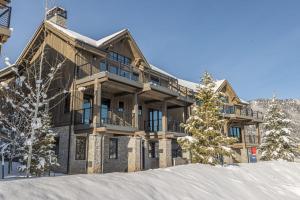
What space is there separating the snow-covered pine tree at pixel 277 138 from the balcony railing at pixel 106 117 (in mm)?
18051

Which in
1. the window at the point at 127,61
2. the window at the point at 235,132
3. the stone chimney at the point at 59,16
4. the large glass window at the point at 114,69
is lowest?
the window at the point at 235,132

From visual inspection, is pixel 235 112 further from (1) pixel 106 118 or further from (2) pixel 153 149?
(1) pixel 106 118

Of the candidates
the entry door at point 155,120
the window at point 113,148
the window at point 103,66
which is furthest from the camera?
the entry door at point 155,120

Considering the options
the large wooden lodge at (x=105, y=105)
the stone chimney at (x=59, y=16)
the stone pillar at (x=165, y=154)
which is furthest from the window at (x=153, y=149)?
the stone chimney at (x=59, y=16)

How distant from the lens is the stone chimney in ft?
89.9

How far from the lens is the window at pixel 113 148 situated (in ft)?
76.1

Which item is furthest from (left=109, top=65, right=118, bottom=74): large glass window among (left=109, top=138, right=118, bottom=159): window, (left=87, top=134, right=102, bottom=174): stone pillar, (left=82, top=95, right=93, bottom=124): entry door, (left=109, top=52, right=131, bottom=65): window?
(left=87, top=134, right=102, bottom=174): stone pillar

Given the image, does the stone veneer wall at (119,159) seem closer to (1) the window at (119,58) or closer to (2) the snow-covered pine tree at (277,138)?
(1) the window at (119,58)

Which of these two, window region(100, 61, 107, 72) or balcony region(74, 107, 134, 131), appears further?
window region(100, 61, 107, 72)

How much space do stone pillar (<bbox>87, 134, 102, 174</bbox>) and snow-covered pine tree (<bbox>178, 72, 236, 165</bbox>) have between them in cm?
560

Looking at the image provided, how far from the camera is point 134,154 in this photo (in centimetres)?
2111

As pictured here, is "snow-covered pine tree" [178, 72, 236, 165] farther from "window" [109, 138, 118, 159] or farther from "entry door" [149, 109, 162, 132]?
"entry door" [149, 109, 162, 132]

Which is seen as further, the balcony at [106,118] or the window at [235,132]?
the window at [235,132]

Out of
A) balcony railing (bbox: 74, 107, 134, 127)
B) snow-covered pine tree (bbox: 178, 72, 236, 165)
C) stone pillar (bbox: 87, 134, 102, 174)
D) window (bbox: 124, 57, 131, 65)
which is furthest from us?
window (bbox: 124, 57, 131, 65)
